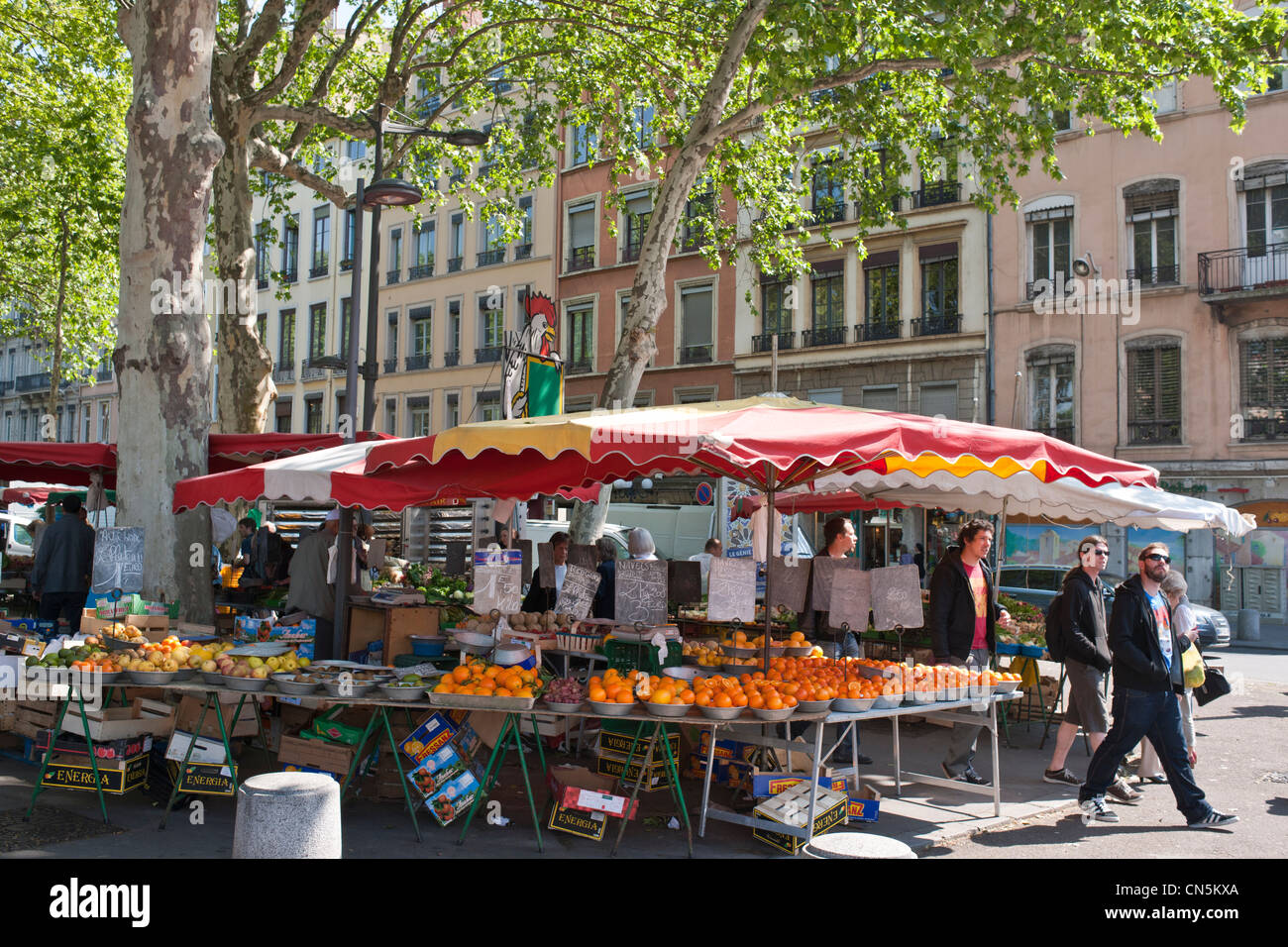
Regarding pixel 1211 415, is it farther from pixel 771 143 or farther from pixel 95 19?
pixel 95 19

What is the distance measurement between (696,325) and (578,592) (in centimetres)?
2391

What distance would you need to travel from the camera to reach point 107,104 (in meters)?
21.8

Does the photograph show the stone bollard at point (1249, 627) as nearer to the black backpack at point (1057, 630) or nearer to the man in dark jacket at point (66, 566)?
the black backpack at point (1057, 630)

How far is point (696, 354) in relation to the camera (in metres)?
31.9

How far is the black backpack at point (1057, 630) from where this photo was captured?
7484 millimetres

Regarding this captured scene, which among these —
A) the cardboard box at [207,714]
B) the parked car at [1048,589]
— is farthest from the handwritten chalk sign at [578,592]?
the parked car at [1048,589]

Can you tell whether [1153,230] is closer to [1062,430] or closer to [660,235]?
[1062,430]

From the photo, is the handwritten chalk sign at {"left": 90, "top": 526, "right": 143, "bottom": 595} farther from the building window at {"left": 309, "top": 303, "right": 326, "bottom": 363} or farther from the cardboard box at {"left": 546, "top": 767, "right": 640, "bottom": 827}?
the building window at {"left": 309, "top": 303, "right": 326, "bottom": 363}

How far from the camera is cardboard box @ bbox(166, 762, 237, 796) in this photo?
6344 millimetres

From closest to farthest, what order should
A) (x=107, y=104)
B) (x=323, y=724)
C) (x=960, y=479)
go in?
1. (x=323, y=724)
2. (x=960, y=479)
3. (x=107, y=104)

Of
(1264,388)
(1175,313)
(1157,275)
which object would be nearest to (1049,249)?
(1157,275)

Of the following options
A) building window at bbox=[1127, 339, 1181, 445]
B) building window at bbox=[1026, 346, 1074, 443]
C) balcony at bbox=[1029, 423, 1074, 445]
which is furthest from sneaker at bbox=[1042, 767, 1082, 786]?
balcony at bbox=[1029, 423, 1074, 445]

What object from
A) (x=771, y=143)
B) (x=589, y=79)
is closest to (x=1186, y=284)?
(x=771, y=143)
